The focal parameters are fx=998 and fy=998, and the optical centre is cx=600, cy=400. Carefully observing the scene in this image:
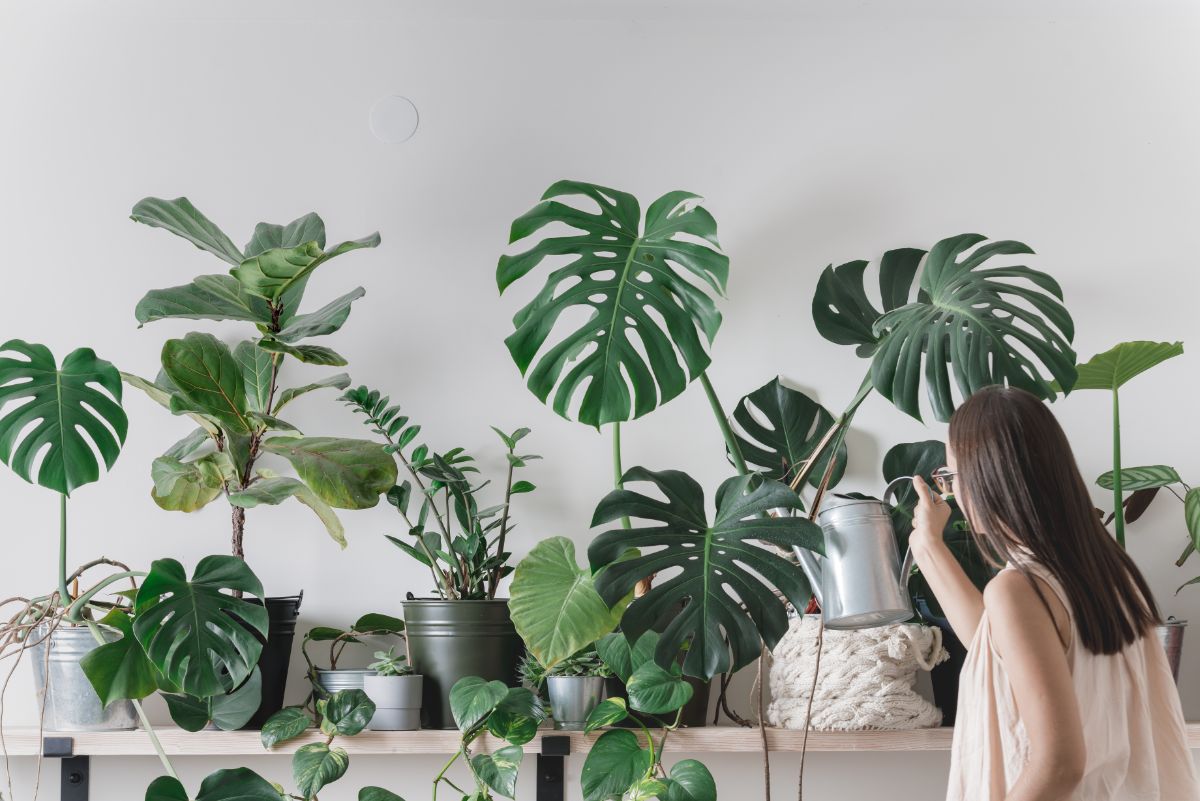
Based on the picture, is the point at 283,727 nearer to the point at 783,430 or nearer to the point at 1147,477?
the point at 783,430

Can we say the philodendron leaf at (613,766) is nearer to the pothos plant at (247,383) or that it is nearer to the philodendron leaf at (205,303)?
the pothos plant at (247,383)

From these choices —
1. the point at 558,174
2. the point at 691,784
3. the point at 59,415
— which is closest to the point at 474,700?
the point at 691,784

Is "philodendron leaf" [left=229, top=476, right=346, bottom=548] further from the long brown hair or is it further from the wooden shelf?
the long brown hair

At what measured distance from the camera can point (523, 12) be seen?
79.2 inches

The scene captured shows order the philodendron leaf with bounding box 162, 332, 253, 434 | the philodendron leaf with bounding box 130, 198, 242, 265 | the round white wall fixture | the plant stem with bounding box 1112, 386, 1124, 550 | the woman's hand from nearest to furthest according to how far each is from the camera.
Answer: the woman's hand → the philodendron leaf with bounding box 162, 332, 253, 434 → the philodendron leaf with bounding box 130, 198, 242, 265 → the plant stem with bounding box 1112, 386, 1124, 550 → the round white wall fixture

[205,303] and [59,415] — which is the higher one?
[205,303]

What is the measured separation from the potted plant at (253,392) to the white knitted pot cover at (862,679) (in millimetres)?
A: 732

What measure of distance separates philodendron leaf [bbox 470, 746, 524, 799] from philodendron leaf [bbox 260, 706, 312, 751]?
10.9 inches

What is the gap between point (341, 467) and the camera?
1.58 meters

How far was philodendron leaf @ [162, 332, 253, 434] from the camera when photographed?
4.97ft

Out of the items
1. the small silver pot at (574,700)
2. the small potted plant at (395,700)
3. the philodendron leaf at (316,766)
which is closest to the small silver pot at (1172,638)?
the small silver pot at (574,700)

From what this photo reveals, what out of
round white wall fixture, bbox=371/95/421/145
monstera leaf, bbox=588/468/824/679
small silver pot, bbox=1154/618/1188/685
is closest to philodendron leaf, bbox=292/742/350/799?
monstera leaf, bbox=588/468/824/679

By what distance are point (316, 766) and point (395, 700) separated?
Answer: 0.15 meters

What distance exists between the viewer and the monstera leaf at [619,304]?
1.56m
